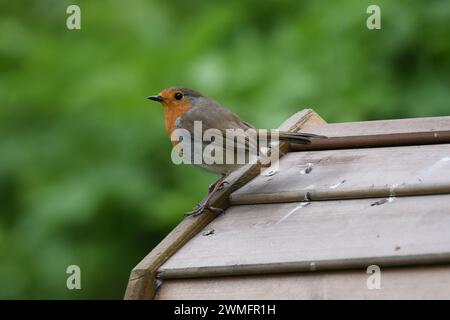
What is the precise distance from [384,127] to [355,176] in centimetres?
58

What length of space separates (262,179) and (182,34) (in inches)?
80.2

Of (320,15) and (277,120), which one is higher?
(320,15)

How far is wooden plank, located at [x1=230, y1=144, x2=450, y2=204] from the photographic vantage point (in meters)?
3.76

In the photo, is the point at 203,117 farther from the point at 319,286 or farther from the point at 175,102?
the point at 319,286

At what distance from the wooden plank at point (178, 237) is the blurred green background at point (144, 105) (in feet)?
2.13

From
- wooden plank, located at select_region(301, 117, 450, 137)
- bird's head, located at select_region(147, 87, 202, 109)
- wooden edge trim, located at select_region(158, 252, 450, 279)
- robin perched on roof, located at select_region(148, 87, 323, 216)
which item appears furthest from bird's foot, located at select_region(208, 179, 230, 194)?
wooden edge trim, located at select_region(158, 252, 450, 279)

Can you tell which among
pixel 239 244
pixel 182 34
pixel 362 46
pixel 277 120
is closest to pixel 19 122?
pixel 182 34

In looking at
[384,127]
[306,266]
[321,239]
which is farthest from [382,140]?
[306,266]

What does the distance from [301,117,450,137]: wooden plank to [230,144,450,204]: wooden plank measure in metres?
0.13

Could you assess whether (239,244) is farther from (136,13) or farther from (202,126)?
(136,13)

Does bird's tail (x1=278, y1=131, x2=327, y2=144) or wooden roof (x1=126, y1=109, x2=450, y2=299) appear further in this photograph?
bird's tail (x1=278, y1=131, x2=327, y2=144)

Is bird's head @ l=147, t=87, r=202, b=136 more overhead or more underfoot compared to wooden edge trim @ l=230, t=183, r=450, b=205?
more overhead

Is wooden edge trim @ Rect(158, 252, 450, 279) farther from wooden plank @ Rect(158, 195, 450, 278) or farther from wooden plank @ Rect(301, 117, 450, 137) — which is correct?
wooden plank @ Rect(301, 117, 450, 137)

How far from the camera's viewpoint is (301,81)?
534 centimetres
